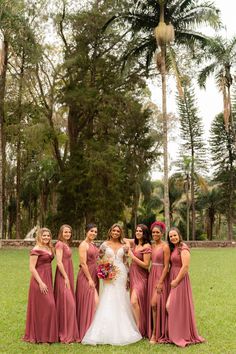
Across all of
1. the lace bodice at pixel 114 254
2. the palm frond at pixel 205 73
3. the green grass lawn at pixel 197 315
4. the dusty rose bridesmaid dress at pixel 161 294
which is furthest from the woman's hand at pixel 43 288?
the palm frond at pixel 205 73

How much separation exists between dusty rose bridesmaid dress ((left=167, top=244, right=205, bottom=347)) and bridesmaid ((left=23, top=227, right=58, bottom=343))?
1.60 meters

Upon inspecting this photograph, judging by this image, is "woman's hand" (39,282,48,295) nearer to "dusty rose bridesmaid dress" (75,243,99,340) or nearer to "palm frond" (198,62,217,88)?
"dusty rose bridesmaid dress" (75,243,99,340)

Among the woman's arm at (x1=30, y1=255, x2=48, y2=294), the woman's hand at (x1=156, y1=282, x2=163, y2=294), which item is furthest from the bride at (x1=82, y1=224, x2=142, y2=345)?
the woman's arm at (x1=30, y1=255, x2=48, y2=294)

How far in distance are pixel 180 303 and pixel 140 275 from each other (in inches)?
28.7

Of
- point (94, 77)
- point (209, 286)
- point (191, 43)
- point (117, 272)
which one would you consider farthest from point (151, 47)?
point (117, 272)

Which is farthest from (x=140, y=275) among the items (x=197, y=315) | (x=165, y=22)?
(x=165, y=22)

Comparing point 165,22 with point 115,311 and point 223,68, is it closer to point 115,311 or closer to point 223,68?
point 223,68

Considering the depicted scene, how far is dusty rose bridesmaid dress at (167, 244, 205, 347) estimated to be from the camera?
6.98 m

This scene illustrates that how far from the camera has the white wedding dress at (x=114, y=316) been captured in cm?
703

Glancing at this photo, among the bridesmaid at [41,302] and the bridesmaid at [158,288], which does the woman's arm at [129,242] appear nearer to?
the bridesmaid at [158,288]

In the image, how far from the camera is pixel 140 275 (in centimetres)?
742

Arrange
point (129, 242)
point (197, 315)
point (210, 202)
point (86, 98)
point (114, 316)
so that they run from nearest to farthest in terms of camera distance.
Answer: point (114, 316) → point (129, 242) → point (197, 315) → point (86, 98) → point (210, 202)

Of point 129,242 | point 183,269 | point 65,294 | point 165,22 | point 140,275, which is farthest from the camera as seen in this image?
point 165,22

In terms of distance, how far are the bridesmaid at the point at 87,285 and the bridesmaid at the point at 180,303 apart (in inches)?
42.7
